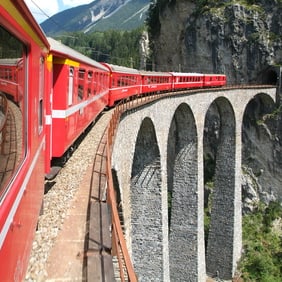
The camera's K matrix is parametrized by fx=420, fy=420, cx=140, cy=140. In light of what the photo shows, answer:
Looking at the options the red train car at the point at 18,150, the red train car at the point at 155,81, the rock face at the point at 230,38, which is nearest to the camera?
the red train car at the point at 18,150

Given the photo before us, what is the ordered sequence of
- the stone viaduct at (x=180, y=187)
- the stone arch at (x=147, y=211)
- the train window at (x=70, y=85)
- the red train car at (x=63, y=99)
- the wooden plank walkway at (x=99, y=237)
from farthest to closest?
1. the stone arch at (x=147, y=211)
2. the stone viaduct at (x=180, y=187)
3. the train window at (x=70, y=85)
4. the red train car at (x=63, y=99)
5. the wooden plank walkway at (x=99, y=237)

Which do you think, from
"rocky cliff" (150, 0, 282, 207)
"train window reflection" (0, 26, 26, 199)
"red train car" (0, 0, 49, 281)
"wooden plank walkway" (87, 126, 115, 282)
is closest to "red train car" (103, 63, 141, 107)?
"wooden plank walkway" (87, 126, 115, 282)

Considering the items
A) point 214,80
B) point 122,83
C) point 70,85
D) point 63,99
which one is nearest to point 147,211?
point 122,83

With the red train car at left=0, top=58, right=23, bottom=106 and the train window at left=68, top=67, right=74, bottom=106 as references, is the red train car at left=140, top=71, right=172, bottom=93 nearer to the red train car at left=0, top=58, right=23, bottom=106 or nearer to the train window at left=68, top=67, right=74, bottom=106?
the train window at left=68, top=67, right=74, bottom=106

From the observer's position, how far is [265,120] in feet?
112

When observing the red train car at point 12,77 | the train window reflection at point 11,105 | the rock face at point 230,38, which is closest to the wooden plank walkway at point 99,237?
the train window reflection at point 11,105

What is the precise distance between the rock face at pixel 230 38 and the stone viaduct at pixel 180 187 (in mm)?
3470

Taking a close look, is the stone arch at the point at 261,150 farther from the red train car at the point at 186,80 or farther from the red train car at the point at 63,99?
the red train car at the point at 63,99

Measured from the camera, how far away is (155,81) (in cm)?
2514

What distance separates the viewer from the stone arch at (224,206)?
26.6 meters

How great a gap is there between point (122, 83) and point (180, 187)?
822cm

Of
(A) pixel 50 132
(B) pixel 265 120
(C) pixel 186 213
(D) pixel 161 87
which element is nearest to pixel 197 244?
(C) pixel 186 213

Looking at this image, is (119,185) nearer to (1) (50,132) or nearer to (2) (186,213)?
(1) (50,132)

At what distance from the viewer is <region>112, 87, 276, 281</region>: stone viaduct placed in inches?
745
